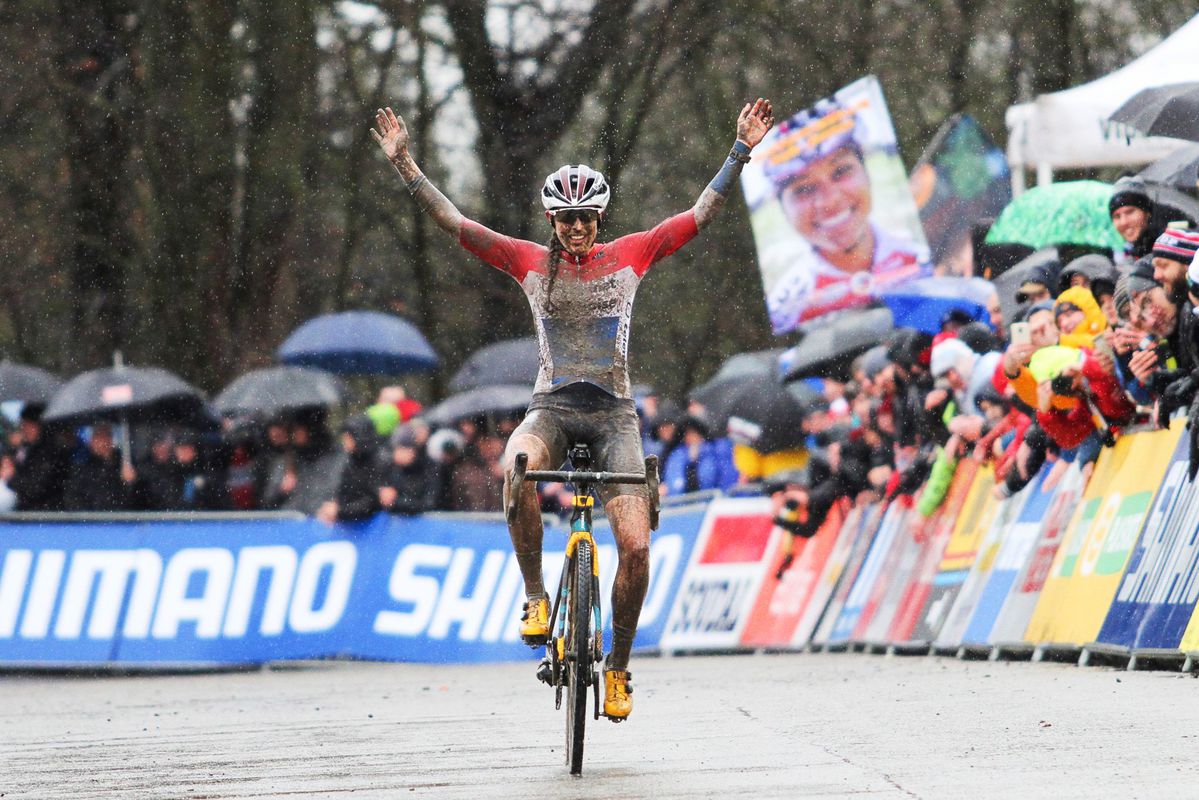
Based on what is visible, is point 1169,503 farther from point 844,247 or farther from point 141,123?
point 141,123

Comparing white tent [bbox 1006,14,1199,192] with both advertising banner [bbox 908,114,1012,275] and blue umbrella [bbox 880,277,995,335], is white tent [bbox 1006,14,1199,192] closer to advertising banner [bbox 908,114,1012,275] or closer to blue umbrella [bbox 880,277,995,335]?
advertising banner [bbox 908,114,1012,275]

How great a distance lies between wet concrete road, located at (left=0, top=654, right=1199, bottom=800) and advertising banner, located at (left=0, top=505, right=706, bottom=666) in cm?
347

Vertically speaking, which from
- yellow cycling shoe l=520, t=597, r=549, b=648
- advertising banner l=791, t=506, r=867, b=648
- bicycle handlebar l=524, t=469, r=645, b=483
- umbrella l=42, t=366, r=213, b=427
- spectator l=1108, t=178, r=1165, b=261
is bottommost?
umbrella l=42, t=366, r=213, b=427

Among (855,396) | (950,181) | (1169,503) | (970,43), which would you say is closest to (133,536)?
(855,396)

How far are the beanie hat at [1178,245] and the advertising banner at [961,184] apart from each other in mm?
7407

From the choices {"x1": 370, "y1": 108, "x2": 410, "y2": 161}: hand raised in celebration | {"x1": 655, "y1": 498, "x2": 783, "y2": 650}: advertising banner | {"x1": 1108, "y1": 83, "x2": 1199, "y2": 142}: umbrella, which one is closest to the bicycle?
{"x1": 370, "y1": 108, "x2": 410, "y2": 161}: hand raised in celebration

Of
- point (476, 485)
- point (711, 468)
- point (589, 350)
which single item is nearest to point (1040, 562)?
point (589, 350)

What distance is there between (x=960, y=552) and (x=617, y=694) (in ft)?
22.6

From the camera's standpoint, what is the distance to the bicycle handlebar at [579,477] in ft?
28.3

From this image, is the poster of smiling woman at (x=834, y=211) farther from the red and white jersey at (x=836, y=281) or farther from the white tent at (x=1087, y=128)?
the white tent at (x=1087, y=128)

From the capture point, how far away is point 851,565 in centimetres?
1789

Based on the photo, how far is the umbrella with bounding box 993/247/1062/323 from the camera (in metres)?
14.5

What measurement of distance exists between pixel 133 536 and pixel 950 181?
785 cm

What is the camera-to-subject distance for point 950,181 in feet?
64.2
